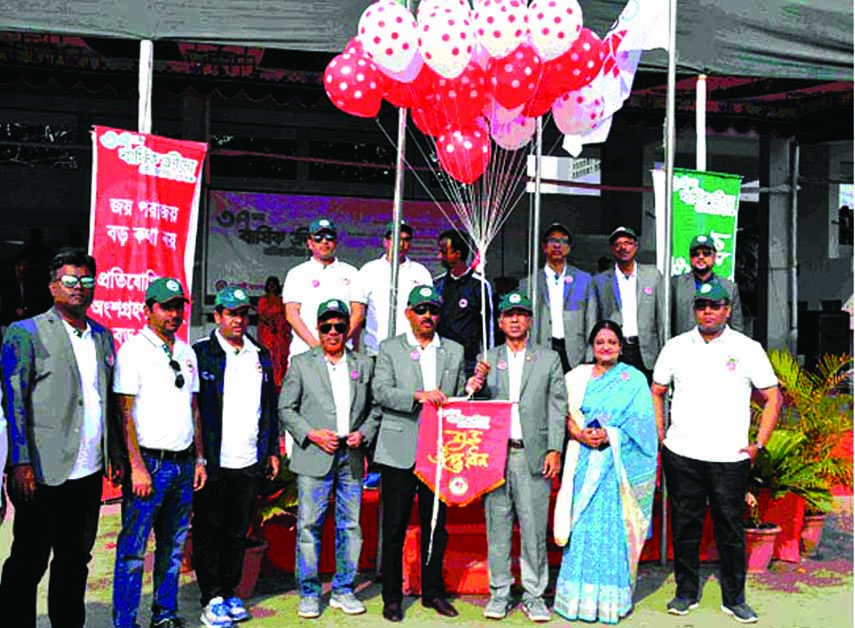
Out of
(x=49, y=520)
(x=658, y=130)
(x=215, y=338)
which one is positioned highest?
(x=658, y=130)

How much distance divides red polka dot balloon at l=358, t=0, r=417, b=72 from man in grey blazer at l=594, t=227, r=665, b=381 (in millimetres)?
1913

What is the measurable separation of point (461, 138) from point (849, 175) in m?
15.1

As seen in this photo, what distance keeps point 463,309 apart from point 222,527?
7.05 ft

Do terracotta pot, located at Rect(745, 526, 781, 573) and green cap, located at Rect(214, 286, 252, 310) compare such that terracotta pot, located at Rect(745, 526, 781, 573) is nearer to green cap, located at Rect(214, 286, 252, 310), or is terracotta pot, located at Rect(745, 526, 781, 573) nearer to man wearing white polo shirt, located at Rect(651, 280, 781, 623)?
man wearing white polo shirt, located at Rect(651, 280, 781, 623)

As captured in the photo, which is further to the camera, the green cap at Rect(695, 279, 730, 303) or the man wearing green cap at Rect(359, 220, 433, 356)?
the man wearing green cap at Rect(359, 220, 433, 356)

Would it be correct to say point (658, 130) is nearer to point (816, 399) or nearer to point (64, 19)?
point (816, 399)

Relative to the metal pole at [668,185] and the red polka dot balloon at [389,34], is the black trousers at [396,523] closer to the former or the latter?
the metal pole at [668,185]

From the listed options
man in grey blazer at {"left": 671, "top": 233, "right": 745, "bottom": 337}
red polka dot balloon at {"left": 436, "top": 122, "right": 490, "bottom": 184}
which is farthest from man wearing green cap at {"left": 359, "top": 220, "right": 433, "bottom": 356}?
man in grey blazer at {"left": 671, "top": 233, "right": 745, "bottom": 337}

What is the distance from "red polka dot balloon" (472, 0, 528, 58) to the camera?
5484 mm

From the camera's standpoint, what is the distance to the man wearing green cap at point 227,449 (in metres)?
4.78

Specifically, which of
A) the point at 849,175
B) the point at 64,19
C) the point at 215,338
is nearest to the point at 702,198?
the point at 215,338

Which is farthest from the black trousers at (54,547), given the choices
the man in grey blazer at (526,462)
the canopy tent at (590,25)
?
the canopy tent at (590,25)

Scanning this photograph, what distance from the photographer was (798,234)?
17.9m

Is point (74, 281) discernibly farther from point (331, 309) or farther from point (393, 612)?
point (393, 612)
